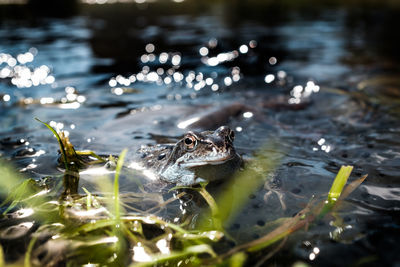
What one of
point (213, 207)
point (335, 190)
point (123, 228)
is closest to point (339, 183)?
point (335, 190)

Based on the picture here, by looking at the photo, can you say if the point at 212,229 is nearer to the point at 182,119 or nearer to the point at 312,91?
the point at 182,119

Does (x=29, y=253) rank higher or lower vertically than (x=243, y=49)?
lower

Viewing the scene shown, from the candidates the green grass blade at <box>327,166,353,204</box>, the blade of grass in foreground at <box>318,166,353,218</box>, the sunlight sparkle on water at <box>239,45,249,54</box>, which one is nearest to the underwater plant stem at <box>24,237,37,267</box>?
the blade of grass in foreground at <box>318,166,353,218</box>

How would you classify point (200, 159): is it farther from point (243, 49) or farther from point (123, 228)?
point (243, 49)

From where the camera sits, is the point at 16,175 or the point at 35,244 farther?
the point at 16,175

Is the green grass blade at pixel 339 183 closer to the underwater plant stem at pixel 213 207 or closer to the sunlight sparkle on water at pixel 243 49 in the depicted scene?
the underwater plant stem at pixel 213 207

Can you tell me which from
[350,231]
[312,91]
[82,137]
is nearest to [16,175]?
[82,137]
